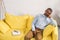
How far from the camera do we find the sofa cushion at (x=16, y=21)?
447 centimetres

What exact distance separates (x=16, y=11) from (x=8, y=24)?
2.09 feet

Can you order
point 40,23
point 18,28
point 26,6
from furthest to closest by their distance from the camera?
point 26,6, point 18,28, point 40,23

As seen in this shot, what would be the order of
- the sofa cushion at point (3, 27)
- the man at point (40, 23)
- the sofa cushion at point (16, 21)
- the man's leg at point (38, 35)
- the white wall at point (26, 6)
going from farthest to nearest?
the white wall at point (26, 6) < the sofa cushion at point (16, 21) < the sofa cushion at point (3, 27) < the man at point (40, 23) < the man's leg at point (38, 35)

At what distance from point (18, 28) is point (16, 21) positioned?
0.70ft

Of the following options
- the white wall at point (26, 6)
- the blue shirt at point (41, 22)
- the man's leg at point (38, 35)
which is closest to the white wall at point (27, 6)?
the white wall at point (26, 6)

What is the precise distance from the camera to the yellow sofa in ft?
12.3

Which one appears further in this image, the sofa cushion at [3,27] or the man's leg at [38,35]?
the sofa cushion at [3,27]

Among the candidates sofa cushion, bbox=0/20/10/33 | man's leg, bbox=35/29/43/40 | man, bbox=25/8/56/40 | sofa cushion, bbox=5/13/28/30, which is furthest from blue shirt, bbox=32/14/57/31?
sofa cushion, bbox=0/20/10/33

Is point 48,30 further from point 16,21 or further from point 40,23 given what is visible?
point 16,21

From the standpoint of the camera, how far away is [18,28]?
445 centimetres

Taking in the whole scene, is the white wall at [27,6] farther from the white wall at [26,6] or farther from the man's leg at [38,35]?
the man's leg at [38,35]

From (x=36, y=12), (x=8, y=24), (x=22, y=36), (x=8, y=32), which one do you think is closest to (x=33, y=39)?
(x=22, y=36)

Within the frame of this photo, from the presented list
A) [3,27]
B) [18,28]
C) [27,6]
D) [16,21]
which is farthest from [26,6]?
[3,27]

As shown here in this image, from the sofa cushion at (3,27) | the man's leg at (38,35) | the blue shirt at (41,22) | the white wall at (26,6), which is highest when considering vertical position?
the white wall at (26,6)
